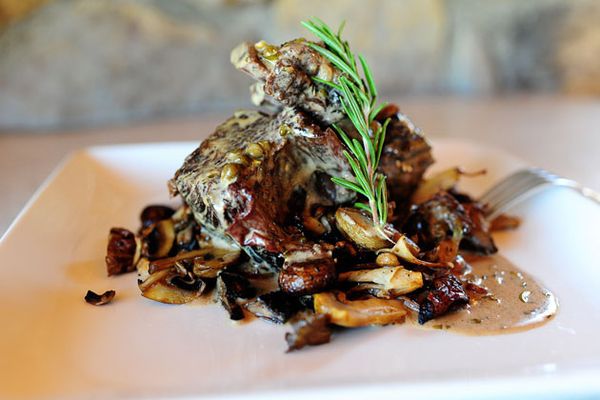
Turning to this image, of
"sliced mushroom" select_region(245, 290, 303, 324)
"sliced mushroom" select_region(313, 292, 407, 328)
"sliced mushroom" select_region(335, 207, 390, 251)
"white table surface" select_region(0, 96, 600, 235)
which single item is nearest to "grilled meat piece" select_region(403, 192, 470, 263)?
"sliced mushroom" select_region(335, 207, 390, 251)

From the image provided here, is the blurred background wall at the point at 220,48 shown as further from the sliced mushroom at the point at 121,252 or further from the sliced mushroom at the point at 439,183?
the sliced mushroom at the point at 121,252

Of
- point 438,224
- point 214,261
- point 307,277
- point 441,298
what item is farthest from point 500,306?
point 214,261

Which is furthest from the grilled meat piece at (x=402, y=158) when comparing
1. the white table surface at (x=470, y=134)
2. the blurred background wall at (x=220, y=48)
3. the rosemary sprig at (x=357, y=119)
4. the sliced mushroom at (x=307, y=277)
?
the blurred background wall at (x=220, y=48)

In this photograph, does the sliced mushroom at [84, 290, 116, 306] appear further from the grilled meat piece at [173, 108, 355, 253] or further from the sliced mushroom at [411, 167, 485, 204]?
the sliced mushroom at [411, 167, 485, 204]

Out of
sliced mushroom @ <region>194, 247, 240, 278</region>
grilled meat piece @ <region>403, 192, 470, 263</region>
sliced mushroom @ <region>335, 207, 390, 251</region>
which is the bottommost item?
sliced mushroom @ <region>194, 247, 240, 278</region>

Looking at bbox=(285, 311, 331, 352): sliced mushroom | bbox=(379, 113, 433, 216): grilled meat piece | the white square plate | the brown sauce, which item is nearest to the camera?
the white square plate

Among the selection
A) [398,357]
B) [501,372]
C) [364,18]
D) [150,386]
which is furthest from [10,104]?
[501,372]

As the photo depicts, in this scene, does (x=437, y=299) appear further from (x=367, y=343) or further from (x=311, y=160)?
(x=311, y=160)

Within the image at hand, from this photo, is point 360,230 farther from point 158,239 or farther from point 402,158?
point 158,239
